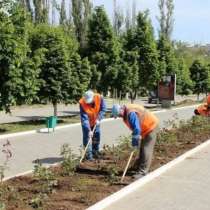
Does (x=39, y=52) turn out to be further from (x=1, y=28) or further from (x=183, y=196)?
(x=183, y=196)

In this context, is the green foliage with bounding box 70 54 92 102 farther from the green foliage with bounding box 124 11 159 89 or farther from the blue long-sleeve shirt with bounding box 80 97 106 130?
the blue long-sleeve shirt with bounding box 80 97 106 130

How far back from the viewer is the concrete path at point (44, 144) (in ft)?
43.9

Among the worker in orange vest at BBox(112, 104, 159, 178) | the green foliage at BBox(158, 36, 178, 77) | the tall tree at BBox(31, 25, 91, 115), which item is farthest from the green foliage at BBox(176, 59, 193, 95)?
the worker in orange vest at BBox(112, 104, 159, 178)

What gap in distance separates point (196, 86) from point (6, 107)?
43.2 metres

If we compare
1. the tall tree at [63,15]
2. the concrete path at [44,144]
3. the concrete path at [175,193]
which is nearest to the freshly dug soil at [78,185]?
the concrete path at [175,193]

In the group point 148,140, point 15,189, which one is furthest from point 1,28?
point 15,189

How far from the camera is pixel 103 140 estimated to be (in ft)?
61.7

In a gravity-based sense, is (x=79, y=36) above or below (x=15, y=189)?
above

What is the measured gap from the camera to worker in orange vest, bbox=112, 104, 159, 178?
10.4 m

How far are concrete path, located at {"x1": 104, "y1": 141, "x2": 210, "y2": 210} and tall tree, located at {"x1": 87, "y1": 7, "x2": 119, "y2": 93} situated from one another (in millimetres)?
19132

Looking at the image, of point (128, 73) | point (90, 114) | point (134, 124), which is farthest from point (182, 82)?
point (134, 124)

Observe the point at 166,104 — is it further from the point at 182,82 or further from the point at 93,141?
the point at 93,141

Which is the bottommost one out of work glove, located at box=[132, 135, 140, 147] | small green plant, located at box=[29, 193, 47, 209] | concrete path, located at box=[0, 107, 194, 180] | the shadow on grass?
concrete path, located at box=[0, 107, 194, 180]

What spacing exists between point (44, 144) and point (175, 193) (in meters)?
7.89
